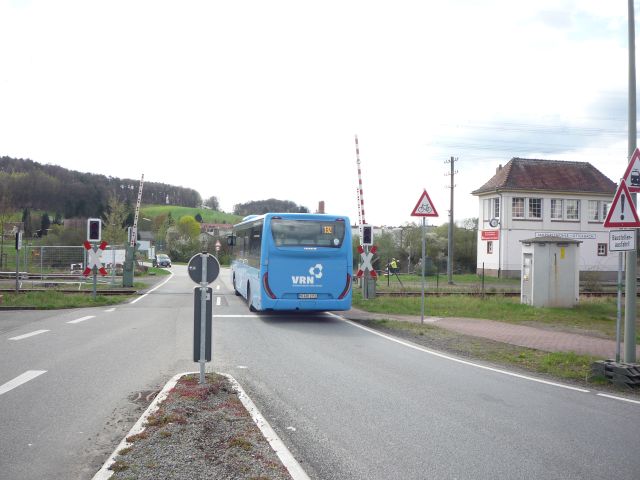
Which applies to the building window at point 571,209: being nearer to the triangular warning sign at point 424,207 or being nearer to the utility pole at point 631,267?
the triangular warning sign at point 424,207

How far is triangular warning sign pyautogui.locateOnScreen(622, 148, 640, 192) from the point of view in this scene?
9.33m

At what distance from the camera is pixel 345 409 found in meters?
7.04

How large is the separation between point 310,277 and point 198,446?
11.5 m

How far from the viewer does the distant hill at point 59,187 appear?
61000 mm

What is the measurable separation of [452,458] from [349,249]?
1216cm

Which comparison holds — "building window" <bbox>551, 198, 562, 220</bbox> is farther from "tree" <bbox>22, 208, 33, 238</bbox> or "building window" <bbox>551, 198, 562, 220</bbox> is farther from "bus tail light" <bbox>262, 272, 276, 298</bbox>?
"tree" <bbox>22, 208, 33, 238</bbox>

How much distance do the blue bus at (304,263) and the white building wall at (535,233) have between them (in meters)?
33.2

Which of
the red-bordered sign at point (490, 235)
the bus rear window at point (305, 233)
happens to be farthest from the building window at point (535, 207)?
the bus rear window at point (305, 233)

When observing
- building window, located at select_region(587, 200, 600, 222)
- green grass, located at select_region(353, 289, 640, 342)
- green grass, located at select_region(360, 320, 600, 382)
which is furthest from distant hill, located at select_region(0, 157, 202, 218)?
building window, located at select_region(587, 200, 600, 222)

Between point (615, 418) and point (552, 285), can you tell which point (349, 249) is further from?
point (615, 418)

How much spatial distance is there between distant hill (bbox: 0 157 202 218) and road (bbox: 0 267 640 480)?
129 feet

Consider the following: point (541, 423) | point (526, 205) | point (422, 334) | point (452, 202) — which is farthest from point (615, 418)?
point (526, 205)

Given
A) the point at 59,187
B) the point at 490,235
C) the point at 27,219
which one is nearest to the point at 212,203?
the point at 59,187

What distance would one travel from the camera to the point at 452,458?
5328 mm
